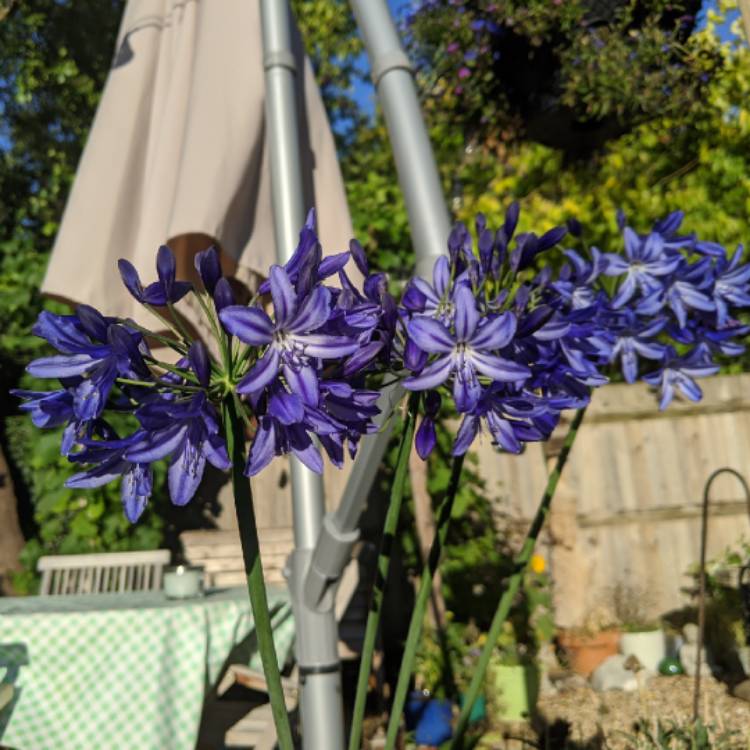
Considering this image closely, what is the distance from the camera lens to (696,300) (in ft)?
4.14

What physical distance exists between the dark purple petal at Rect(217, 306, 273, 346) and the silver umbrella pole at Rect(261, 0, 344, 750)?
2.76ft

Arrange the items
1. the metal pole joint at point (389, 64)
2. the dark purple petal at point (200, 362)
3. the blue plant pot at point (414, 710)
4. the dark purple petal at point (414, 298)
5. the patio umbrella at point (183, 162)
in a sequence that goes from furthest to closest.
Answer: the blue plant pot at point (414, 710) < the patio umbrella at point (183, 162) < the metal pole joint at point (389, 64) < the dark purple petal at point (414, 298) < the dark purple petal at point (200, 362)

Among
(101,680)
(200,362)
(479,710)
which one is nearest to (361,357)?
(200,362)

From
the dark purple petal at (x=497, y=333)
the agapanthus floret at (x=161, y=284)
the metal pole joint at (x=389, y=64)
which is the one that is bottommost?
the dark purple petal at (x=497, y=333)

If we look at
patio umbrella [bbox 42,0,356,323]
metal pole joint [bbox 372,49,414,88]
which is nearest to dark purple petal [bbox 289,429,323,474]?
metal pole joint [bbox 372,49,414,88]

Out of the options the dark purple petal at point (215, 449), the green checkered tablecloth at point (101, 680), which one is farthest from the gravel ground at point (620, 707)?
the dark purple petal at point (215, 449)

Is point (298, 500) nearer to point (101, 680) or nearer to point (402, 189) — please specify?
point (402, 189)

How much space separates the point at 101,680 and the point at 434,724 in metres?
1.79

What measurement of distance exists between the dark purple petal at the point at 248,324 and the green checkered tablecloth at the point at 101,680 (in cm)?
168

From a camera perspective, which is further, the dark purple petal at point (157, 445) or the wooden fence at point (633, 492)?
the wooden fence at point (633, 492)

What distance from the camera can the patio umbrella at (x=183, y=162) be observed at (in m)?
2.07

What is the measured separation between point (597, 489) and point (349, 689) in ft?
7.18

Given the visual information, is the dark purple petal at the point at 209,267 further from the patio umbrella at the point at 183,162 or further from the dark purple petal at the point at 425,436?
the patio umbrella at the point at 183,162

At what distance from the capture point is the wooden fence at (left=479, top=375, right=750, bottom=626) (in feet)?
16.8
